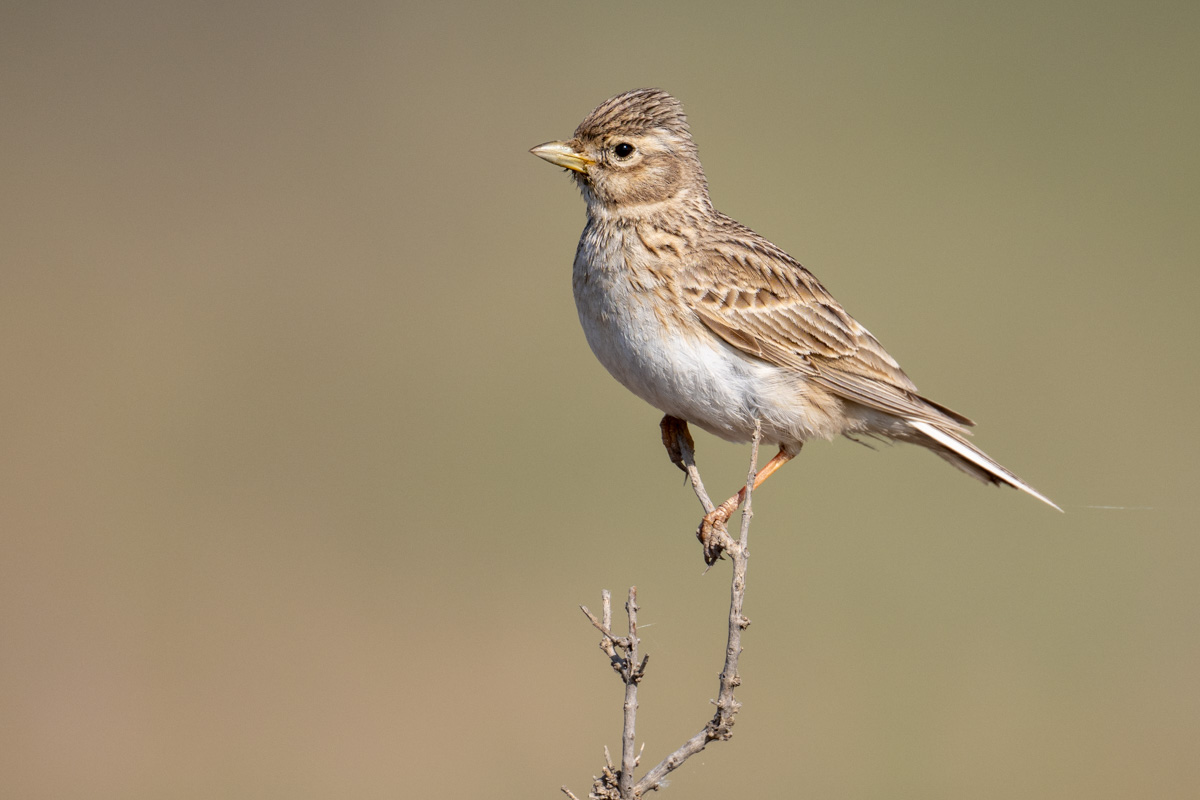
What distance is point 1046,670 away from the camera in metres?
9.82

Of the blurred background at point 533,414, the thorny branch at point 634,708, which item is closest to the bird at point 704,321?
the thorny branch at point 634,708

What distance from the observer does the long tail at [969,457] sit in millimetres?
6047

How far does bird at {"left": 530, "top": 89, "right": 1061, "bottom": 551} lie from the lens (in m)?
5.78

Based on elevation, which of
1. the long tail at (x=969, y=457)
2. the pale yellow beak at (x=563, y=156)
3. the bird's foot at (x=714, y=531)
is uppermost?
the pale yellow beak at (x=563, y=156)

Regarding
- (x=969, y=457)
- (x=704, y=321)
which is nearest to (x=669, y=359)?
(x=704, y=321)

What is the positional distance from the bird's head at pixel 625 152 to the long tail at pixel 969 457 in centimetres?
167

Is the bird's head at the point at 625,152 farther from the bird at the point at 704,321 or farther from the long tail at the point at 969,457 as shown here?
the long tail at the point at 969,457

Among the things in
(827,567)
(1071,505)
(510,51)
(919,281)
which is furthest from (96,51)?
(1071,505)

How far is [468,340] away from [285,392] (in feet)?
6.10

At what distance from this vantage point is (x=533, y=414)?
39.9 ft

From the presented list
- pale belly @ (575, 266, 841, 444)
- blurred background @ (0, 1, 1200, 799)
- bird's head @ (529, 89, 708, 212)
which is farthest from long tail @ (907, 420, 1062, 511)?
blurred background @ (0, 1, 1200, 799)

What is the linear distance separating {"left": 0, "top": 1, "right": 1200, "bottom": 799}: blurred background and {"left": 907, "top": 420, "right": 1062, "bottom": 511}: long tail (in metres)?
3.41

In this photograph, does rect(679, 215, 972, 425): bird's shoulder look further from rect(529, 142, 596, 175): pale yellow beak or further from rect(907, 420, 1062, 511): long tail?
rect(529, 142, 596, 175): pale yellow beak

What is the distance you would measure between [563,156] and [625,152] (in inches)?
12.9
